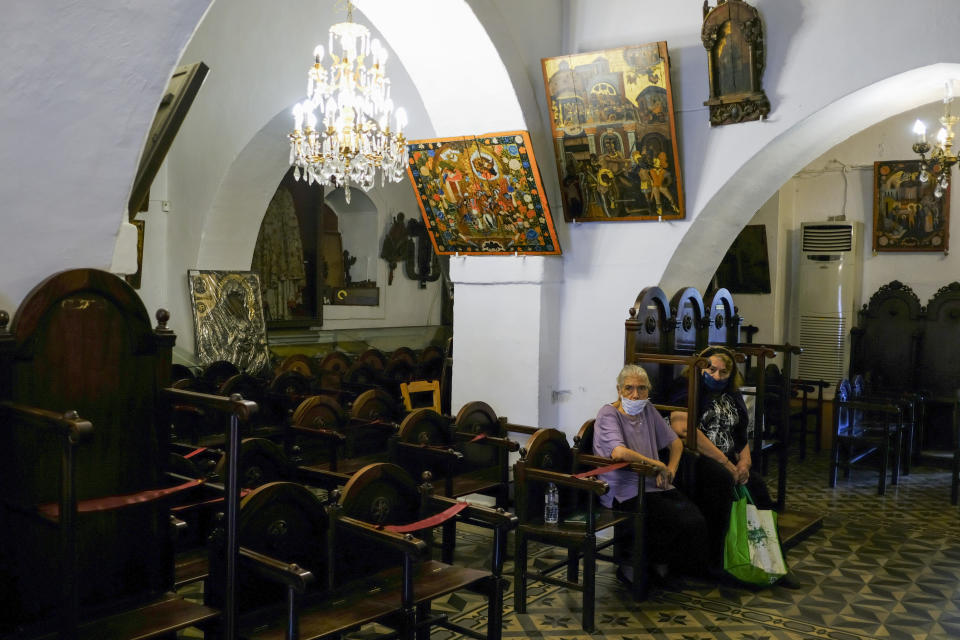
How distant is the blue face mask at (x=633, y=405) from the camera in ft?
16.6

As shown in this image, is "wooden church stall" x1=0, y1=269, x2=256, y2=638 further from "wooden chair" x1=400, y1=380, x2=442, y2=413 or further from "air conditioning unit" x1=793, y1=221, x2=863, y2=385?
"air conditioning unit" x1=793, y1=221, x2=863, y2=385

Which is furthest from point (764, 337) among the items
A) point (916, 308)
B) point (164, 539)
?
point (164, 539)

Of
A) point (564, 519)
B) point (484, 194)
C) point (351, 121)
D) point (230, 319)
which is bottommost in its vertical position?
point (564, 519)

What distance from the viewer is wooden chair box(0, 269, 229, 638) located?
8.30 ft

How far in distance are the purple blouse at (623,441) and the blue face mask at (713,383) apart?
65 centimetres

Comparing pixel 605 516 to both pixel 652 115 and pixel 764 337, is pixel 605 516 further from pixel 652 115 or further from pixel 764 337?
pixel 764 337

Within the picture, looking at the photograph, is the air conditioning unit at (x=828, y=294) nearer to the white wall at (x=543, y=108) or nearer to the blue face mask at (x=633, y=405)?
the white wall at (x=543, y=108)

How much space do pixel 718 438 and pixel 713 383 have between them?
1.23ft

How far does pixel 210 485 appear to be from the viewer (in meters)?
3.55

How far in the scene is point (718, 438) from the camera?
18.5 ft

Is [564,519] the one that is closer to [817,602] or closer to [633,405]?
[633,405]

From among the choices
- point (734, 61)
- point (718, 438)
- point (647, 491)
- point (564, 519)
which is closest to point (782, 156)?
point (734, 61)

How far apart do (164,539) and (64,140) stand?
4.56 feet

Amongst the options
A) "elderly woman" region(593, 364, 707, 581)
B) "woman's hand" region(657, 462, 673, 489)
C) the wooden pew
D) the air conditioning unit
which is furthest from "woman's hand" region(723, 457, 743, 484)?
the air conditioning unit
